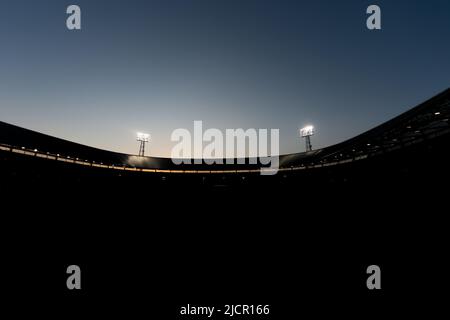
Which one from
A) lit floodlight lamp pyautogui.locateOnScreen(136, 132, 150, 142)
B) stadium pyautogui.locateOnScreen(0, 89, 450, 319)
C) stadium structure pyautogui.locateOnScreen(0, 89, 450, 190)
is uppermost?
lit floodlight lamp pyautogui.locateOnScreen(136, 132, 150, 142)

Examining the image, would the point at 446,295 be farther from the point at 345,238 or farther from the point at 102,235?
the point at 102,235

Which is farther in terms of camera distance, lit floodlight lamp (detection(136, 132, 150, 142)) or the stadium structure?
lit floodlight lamp (detection(136, 132, 150, 142))

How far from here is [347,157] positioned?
20.7 metres

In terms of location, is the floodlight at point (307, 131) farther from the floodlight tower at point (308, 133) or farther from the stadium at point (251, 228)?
the stadium at point (251, 228)

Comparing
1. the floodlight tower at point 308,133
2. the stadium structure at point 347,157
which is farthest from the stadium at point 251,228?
the floodlight tower at point 308,133

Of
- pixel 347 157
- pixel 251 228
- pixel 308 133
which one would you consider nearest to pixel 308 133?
pixel 308 133

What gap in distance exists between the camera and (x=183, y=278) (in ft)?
39.0

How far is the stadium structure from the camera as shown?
1229cm

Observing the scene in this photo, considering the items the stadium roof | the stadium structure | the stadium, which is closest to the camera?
the stadium

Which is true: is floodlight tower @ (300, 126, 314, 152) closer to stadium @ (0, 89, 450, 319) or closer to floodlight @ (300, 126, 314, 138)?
floodlight @ (300, 126, 314, 138)

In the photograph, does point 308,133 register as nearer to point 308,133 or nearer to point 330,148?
point 308,133

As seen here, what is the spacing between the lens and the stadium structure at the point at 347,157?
40.3 feet

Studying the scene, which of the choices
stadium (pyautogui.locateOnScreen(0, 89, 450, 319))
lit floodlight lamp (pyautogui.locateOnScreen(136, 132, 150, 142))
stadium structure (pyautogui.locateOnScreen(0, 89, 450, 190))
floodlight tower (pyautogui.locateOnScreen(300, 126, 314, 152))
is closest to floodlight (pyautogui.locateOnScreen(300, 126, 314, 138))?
floodlight tower (pyautogui.locateOnScreen(300, 126, 314, 152))
